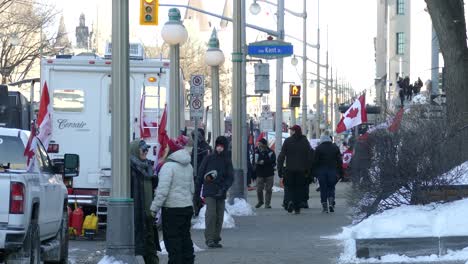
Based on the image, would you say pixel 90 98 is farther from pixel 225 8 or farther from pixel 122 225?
pixel 225 8

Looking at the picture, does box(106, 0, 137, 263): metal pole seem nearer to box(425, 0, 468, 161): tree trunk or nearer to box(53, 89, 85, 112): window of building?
box(425, 0, 468, 161): tree trunk

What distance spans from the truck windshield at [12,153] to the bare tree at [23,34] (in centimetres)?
2899

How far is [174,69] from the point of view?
2120 centimetres

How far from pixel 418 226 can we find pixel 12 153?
507 cm

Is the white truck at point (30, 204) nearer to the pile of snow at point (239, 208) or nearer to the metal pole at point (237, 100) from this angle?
the pile of snow at point (239, 208)

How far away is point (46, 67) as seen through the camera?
790 inches

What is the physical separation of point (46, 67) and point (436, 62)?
1329 centimetres

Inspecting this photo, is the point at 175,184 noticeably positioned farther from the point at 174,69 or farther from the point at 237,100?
the point at 237,100

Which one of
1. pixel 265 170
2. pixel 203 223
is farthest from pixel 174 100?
pixel 265 170

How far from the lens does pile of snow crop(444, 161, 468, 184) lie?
45.6 feet

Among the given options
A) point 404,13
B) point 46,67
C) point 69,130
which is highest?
point 404,13

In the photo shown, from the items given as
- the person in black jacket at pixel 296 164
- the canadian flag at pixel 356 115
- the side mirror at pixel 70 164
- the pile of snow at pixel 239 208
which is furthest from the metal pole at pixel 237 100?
the side mirror at pixel 70 164

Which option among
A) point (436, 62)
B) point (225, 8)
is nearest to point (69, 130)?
point (436, 62)

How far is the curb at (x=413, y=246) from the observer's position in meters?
12.5
